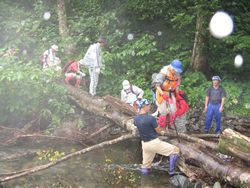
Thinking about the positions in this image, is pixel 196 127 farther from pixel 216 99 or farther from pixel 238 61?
pixel 238 61

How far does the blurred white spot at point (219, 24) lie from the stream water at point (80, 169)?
19.9 ft

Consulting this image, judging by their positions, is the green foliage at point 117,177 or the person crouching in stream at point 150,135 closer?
the green foliage at point 117,177

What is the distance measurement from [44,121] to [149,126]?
4.90m

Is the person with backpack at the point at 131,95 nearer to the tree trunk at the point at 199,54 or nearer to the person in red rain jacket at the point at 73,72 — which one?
the person in red rain jacket at the point at 73,72

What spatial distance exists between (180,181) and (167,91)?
8.42 feet

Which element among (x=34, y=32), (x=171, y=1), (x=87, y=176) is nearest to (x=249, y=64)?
(x=171, y=1)

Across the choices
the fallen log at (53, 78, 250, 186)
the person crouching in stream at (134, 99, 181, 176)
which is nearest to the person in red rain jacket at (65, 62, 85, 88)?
the fallen log at (53, 78, 250, 186)

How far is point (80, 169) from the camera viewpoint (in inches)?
211

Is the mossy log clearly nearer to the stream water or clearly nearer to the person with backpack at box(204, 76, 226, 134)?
the stream water

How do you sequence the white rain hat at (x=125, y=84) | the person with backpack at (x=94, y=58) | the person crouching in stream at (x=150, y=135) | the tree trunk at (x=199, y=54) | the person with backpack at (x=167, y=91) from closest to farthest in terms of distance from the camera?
the person crouching in stream at (x=150, y=135) < the person with backpack at (x=167, y=91) < the person with backpack at (x=94, y=58) < the white rain hat at (x=125, y=84) < the tree trunk at (x=199, y=54)

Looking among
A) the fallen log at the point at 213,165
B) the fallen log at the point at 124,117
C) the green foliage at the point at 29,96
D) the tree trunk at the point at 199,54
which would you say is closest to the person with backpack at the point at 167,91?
the fallen log at the point at 124,117

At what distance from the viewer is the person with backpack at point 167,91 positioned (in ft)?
19.4

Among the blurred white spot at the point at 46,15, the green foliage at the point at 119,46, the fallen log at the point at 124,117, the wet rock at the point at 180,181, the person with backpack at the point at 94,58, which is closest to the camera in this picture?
the fallen log at the point at 124,117

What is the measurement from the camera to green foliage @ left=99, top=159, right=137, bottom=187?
183 inches
